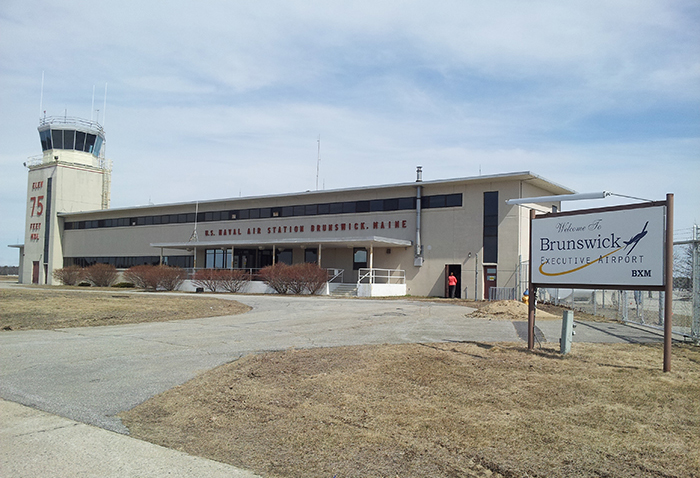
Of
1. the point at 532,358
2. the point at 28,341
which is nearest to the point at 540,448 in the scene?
the point at 532,358

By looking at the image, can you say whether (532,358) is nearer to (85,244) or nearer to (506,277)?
(506,277)

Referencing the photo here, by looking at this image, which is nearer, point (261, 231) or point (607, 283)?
point (607, 283)

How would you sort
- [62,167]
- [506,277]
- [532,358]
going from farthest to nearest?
[62,167] < [506,277] < [532,358]

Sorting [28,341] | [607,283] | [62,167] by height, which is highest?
[62,167]

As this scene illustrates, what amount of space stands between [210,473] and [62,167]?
2279 inches

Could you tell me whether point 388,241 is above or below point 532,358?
above

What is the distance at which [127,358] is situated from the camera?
884 centimetres

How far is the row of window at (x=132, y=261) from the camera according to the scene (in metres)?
47.7

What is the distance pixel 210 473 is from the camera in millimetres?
4168

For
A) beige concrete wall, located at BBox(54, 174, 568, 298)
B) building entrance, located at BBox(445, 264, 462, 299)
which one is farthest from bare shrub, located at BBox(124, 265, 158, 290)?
building entrance, located at BBox(445, 264, 462, 299)

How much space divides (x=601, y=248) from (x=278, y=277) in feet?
87.8

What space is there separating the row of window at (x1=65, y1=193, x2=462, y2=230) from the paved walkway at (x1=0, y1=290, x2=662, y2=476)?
18.8 m

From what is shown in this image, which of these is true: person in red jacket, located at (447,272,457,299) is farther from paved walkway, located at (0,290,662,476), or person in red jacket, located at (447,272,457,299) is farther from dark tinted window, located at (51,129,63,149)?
dark tinted window, located at (51,129,63,149)

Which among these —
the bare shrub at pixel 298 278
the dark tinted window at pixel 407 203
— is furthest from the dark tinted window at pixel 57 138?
the dark tinted window at pixel 407 203
